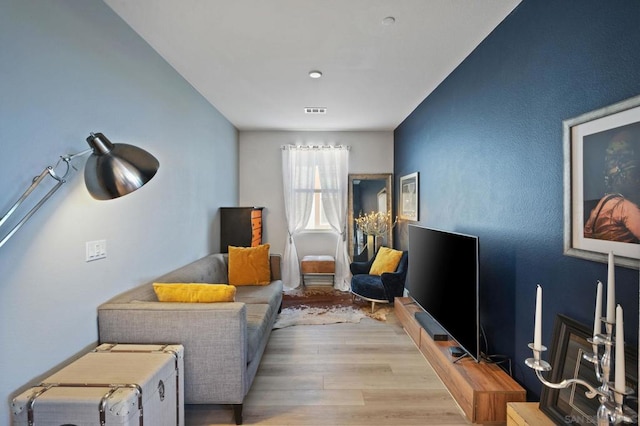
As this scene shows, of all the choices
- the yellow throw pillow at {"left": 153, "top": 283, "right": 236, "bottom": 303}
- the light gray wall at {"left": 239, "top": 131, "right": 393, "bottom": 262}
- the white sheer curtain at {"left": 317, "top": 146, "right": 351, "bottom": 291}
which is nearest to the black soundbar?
the yellow throw pillow at {"left": 153, "top": 283, "right": 236, "bottom": 303}

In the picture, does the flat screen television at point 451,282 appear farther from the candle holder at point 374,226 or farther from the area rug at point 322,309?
the candle holder at point 374,226

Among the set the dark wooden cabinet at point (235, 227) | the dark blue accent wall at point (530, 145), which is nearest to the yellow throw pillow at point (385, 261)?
the dark blue accent wall at point (530, 145)

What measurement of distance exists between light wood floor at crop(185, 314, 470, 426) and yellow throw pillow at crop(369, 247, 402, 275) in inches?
42.0

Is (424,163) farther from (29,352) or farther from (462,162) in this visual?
(29,352)

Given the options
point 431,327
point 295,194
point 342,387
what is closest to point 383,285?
point 431,327

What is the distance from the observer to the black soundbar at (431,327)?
8.52 feet

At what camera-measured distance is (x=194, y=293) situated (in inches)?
81.7

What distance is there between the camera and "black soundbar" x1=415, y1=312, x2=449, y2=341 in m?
2.60

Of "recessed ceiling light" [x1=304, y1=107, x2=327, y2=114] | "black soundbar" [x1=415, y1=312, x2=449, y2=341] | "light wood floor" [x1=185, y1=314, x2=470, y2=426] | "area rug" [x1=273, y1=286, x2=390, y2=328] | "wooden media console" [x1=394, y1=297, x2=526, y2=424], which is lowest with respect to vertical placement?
"light wood floor" [x1=185, y1=314, x2=470, y2=426]

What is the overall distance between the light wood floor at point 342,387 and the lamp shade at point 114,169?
156cm

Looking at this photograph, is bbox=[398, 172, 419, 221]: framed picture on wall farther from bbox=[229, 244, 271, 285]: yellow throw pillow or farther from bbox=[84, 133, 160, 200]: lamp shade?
bbox=[84, 133, 160, 200]: lamp shade

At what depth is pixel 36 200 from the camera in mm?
1510

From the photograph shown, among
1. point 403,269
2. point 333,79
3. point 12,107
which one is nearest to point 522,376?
point 403,269

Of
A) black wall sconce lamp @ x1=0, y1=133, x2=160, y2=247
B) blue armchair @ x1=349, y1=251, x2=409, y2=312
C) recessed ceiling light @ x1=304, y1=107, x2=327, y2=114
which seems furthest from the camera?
recessed ceiling light @ x1=304, y1=107, x2=327, y2=114
